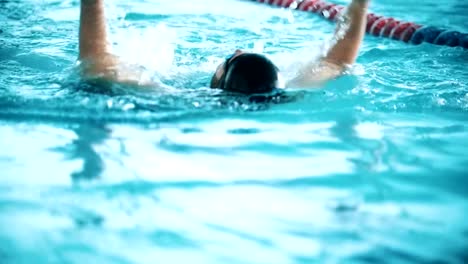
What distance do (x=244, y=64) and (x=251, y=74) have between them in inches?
3.1

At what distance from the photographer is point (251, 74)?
3.00 m

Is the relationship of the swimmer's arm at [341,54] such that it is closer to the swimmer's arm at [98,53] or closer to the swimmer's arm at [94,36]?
the swimmer's arm at [98,53]

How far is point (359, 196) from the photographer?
227cm

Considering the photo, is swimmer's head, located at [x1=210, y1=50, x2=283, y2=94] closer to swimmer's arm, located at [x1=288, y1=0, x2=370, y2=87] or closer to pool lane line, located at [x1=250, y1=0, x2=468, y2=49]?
swimmer's arm, located at [x1=288, y1=0, x2=370, y2=87]

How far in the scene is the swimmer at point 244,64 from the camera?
3.01 meters

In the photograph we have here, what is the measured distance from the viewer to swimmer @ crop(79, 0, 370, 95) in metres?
3.01

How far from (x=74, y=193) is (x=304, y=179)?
42.2 inches

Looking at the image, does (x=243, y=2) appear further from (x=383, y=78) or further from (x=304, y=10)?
(x=383, y=78)

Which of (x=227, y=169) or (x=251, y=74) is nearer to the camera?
(x=227, y=169)

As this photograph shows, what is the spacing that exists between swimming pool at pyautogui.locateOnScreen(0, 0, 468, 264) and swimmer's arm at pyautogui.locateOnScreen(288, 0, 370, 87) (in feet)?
0.37

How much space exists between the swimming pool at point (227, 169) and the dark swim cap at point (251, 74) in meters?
0.15

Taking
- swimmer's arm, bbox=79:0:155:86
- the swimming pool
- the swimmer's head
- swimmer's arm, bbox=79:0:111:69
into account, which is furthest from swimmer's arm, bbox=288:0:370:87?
swimmer's arm, bbox=79:0:111:69

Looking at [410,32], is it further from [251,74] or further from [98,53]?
[98,53]

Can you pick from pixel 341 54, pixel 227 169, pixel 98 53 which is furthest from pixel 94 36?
pixel 341 54
